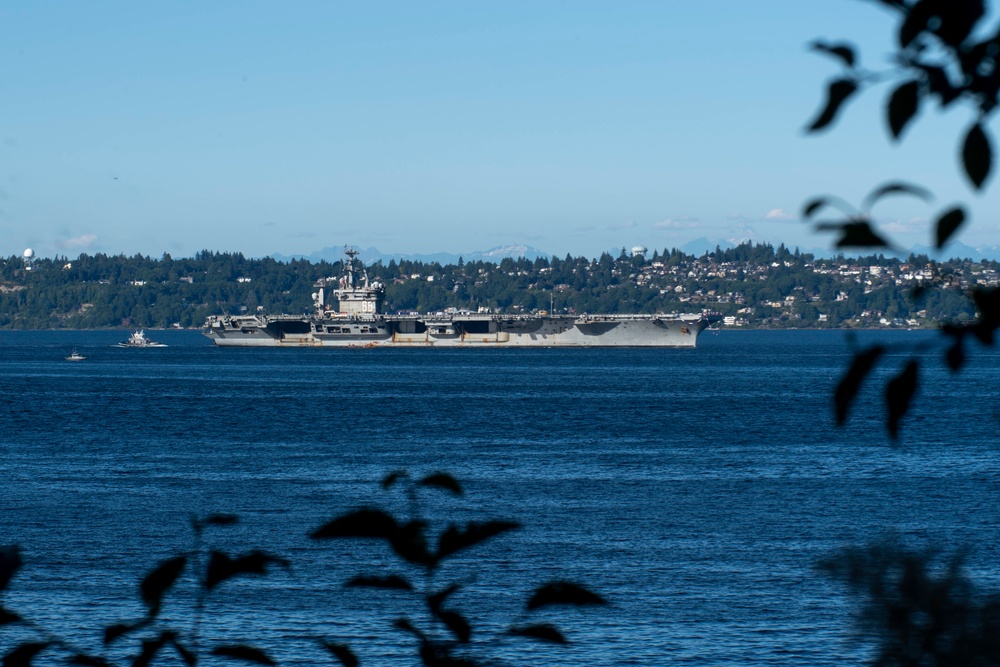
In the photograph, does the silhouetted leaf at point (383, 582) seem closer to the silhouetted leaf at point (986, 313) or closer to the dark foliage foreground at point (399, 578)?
the dark foliage foreground at point (399, 578)

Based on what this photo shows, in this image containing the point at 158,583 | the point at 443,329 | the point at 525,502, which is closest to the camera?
the point at 158,583

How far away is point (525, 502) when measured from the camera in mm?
28734

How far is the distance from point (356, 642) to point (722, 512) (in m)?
12.8

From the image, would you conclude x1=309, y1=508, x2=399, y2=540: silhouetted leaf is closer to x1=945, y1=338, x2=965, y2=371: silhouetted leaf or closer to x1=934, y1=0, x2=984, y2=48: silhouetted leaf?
x1=945, y1=338, x2=965, y2=371: silhouetted leaf

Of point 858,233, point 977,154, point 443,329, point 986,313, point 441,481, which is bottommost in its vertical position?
point 443,329

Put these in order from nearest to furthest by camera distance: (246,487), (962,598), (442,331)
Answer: (962,598) < (246,487) < (442,331)

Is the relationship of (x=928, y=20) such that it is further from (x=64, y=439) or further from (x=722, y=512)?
(x=64, y=439)

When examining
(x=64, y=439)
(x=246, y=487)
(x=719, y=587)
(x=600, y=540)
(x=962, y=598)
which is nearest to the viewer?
(x=962, y=598)

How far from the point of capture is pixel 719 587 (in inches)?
792

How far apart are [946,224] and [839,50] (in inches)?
13.2

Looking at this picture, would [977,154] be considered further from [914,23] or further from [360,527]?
[360,527]

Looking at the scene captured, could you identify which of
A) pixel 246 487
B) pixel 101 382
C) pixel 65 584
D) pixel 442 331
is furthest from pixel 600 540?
pixel 442 331

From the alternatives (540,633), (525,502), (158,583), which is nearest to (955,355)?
(540,633)

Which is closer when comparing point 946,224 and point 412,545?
point 946,224
